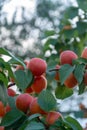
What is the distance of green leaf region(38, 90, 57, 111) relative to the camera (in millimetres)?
941

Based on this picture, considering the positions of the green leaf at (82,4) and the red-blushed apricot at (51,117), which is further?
the green leaf at (82,4)

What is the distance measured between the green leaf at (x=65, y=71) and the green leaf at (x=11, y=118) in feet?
0.52

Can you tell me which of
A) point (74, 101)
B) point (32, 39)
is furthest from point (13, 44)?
point (74, 101)

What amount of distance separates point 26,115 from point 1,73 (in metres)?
0.12

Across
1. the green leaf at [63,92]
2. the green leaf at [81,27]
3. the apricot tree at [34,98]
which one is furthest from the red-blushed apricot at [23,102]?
the green leaf at [81,27]

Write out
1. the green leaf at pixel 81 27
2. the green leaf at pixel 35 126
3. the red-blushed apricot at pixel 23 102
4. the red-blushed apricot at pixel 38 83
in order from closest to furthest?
the green leaf at pixel 35 126 → the red-blushed apricot at pixel 23 102 → the red-blushed apricot at pixel 38 83 → the green leaf at pixel 81 27

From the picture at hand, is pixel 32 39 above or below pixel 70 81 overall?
below

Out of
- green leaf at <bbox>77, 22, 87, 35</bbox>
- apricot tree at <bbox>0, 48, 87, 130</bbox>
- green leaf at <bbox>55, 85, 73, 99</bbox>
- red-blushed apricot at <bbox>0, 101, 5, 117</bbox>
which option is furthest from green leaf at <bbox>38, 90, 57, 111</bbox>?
green leaf at <bbox>77, 22, 87, 35</bbox>

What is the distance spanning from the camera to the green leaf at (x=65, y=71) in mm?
1046

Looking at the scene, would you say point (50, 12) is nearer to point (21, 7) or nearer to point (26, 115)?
point (21, 7)

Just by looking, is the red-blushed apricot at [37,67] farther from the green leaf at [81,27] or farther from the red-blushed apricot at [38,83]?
the green leaf at [81,27]

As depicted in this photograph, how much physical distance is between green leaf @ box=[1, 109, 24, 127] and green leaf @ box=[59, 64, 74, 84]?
0.52 feet

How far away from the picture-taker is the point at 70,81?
1.13 metres

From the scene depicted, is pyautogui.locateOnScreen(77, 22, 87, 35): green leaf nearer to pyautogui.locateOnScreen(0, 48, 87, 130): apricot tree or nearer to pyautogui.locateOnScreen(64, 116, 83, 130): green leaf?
pyautogui.locateOnScreen(0, 48, 87, 130): apricot tree
